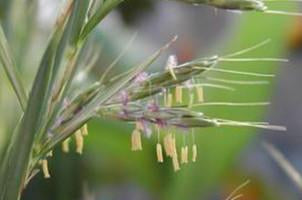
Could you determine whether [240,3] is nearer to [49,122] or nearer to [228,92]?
[49,122]

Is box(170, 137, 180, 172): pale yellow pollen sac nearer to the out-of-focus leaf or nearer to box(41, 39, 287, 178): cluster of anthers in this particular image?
box(41, 39, 287, 178): cluster of anthers

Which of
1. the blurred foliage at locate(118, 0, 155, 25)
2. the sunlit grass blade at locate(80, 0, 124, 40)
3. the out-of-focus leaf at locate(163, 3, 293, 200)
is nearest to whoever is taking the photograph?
the sunlit grass blade at locate(80, 0, 124, 40)

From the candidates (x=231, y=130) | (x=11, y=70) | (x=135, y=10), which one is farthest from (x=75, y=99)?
(x=135, y=10)

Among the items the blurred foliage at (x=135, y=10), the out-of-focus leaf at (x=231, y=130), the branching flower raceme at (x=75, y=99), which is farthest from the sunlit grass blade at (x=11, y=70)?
the blurred foliage at (x=135, y=10)

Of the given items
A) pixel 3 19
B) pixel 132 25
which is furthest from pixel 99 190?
pixel 132 25

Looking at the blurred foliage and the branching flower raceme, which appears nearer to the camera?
the branching flower raceme

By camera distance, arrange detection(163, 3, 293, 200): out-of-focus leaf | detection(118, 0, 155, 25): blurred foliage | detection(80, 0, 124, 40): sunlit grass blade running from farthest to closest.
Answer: detection(118, 0, 155, 25): blurred foliage → detection(163, 3, 293, 200): out-of-focus leaf → detection(80, 0, 124, 40): sunlit grass blade

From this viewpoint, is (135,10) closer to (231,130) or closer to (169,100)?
(231,130)

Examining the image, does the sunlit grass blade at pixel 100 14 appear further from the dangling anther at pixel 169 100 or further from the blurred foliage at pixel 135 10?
the blurred foliage at pixel 135 10

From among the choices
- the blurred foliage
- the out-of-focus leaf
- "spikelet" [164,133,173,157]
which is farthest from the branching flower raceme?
the blurred foliage
